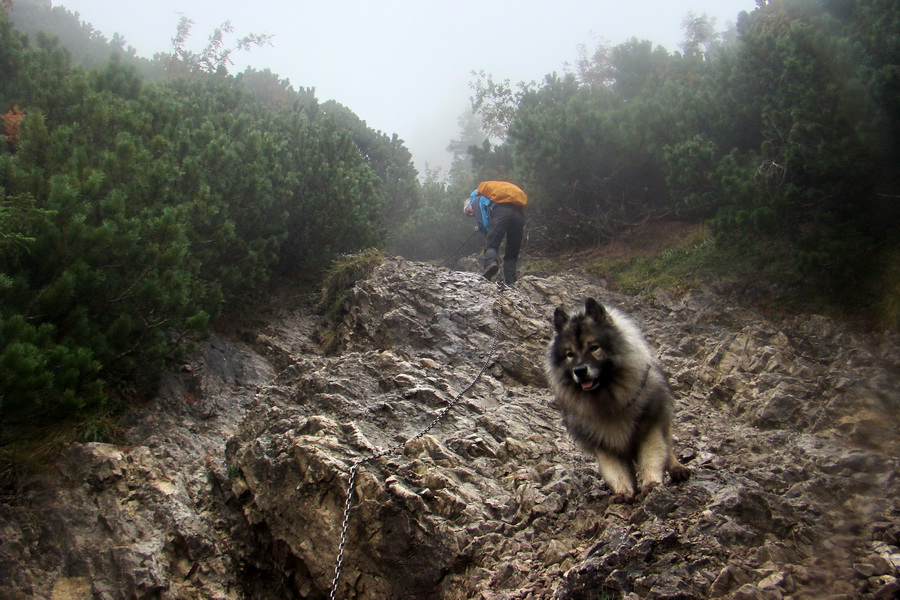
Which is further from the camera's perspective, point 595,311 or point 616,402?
point 595,311

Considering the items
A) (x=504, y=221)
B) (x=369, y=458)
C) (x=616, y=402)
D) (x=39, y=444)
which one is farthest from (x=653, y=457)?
(x=504, y=221)

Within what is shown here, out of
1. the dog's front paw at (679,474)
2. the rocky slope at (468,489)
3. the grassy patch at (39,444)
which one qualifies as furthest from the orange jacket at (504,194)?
the grassy patch at (39,444)

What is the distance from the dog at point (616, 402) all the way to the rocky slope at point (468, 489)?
0.80ft

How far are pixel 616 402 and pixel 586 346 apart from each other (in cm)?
47

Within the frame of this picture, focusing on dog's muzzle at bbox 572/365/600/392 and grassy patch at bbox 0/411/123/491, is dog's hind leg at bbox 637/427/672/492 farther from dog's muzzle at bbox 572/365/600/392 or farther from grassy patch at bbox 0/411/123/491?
grassy patch at bbox 0/411/123/491

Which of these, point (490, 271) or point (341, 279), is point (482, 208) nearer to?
point (490, 271)

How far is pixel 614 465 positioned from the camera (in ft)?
13.7

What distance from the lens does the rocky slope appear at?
3.22 m

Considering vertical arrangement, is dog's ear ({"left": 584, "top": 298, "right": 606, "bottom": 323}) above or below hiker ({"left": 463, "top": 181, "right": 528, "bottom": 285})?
below

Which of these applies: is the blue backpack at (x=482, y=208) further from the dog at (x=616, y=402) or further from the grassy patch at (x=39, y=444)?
the grassy patch at (x=39, y=444)

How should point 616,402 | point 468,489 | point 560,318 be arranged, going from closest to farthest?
point 616,402 → point 560,318 → point 468,489

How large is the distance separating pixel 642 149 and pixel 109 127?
10288 millimetres

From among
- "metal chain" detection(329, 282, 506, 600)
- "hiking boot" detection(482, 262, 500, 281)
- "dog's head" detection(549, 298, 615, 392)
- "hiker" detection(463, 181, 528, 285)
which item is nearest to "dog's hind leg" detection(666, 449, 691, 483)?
"dog's head" detection(549, 298, 615, 392)

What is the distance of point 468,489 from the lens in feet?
15.2
